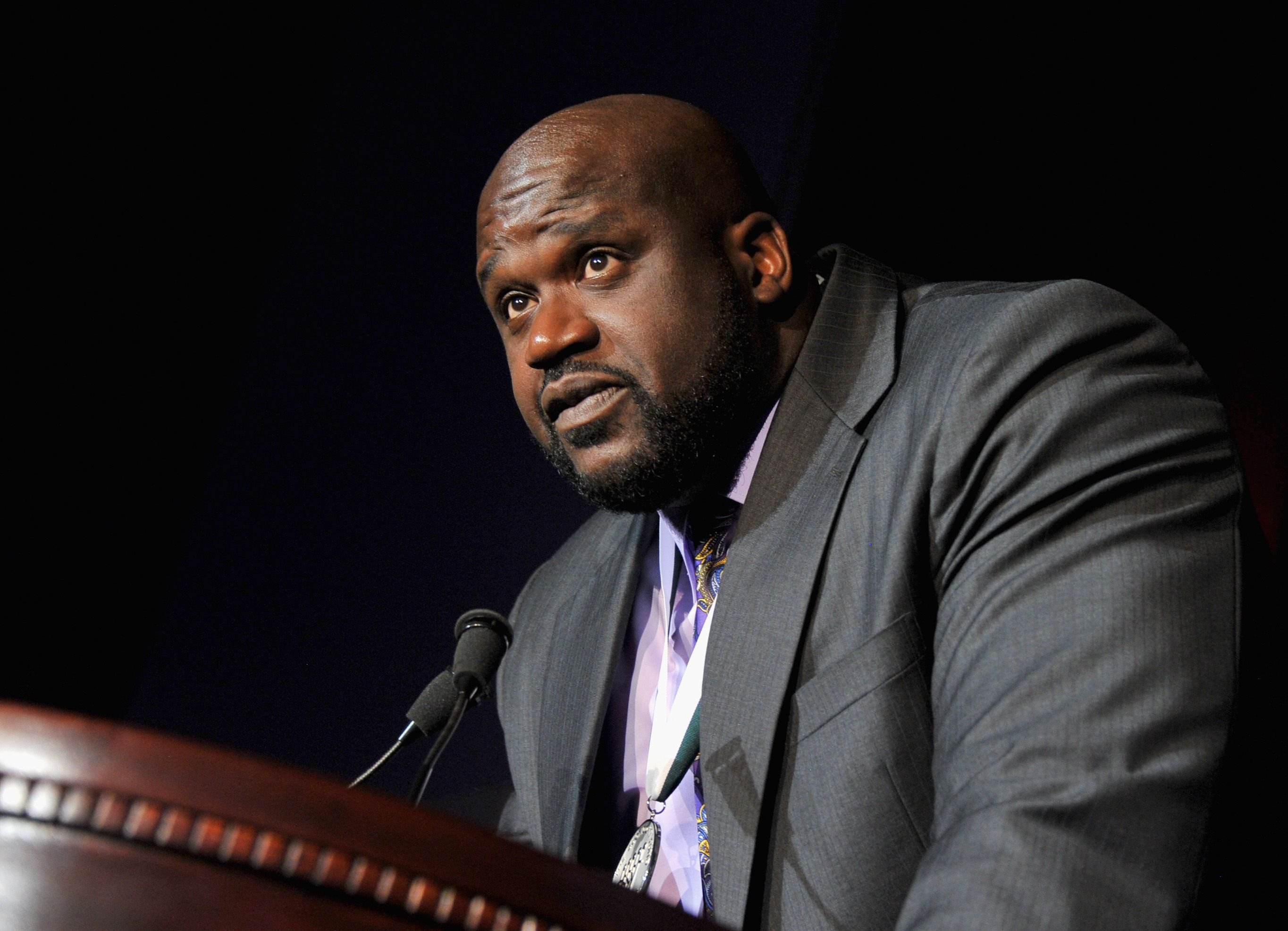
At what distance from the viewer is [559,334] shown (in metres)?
1.84

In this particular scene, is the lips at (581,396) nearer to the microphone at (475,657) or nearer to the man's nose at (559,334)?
the man's nose at (559,334)

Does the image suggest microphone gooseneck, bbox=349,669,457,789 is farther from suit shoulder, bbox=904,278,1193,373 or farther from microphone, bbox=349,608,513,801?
suit shoulder, bbox=904,278,1193,373

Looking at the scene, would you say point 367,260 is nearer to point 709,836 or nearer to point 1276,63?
point 709,836

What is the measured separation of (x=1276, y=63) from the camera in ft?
7.55

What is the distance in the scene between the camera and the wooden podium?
0.62 m

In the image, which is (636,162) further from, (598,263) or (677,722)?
(677,722)

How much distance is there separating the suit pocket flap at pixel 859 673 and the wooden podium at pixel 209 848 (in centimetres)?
81

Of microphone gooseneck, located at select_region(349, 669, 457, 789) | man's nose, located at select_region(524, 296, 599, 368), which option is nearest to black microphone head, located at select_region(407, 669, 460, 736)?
microphone gooseneck, located at select_region(349, 669, 457, 789)

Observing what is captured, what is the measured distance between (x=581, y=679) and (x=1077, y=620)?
106 cm

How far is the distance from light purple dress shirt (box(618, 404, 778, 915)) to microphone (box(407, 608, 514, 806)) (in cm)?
34

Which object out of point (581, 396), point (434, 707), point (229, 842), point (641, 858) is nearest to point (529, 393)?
point (581, 396)

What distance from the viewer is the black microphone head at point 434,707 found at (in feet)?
5.05

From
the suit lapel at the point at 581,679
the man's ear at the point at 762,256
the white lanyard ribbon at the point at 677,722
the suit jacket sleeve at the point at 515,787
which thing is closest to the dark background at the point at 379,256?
the suit jacket sleeve at the point at 515,787

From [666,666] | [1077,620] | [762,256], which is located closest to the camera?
[1077,620]
